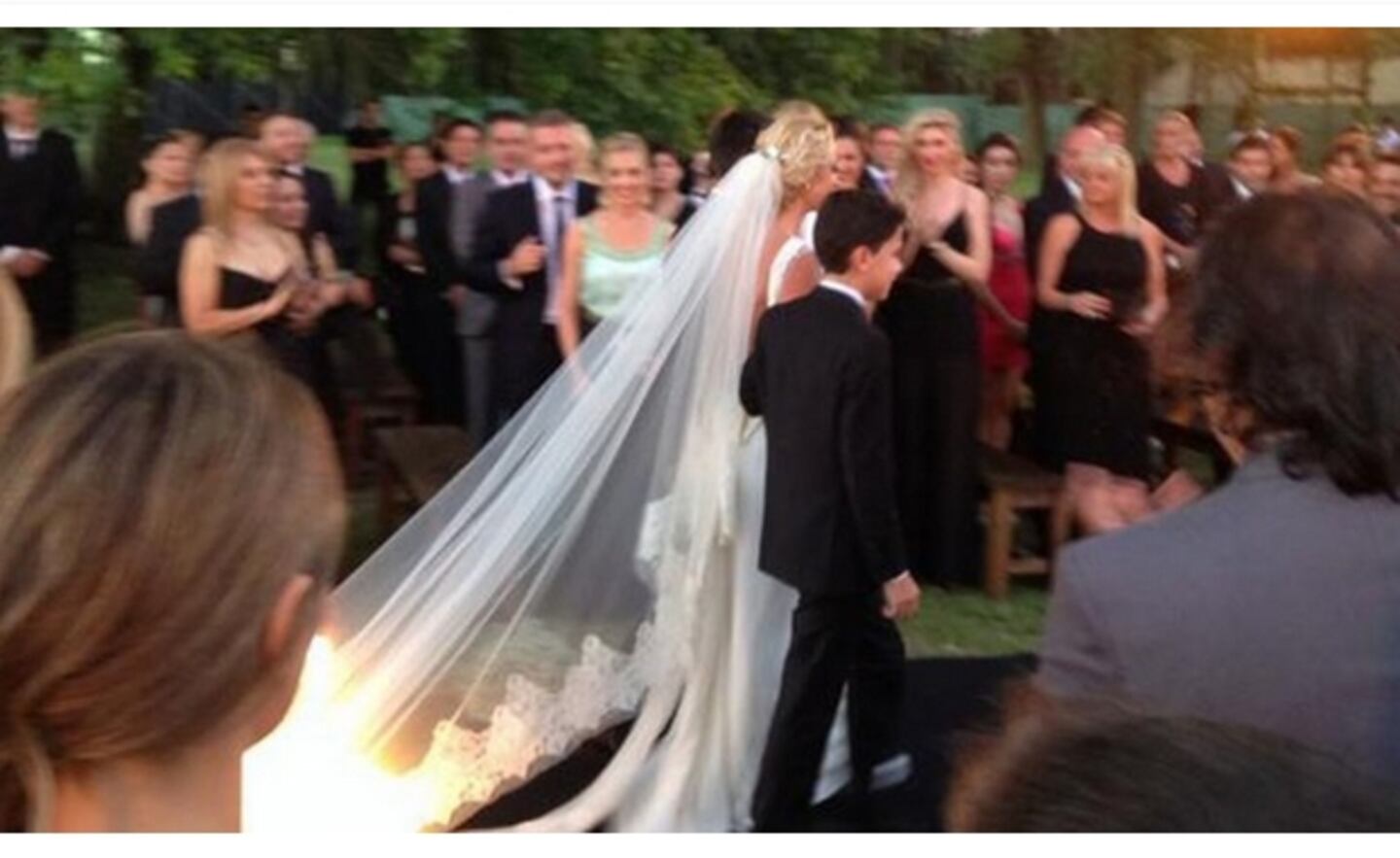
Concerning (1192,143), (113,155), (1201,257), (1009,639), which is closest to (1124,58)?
(1192,143)

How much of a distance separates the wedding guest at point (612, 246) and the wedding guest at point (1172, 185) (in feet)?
7.95

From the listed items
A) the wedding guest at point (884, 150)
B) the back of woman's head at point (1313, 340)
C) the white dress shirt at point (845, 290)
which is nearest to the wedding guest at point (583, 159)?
the wedding guest at point (884, 150)

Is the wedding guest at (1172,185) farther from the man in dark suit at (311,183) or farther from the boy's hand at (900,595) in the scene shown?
the boy's hand at (900,595)

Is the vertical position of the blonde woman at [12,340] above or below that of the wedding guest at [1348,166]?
above

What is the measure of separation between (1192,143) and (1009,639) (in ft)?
7.73

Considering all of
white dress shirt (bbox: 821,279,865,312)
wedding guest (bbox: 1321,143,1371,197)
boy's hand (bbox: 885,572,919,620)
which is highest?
white dress shirt (bbox: 821,279,865,312)

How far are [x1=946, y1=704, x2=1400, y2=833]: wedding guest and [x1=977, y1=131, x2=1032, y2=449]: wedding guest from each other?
17.8 ft

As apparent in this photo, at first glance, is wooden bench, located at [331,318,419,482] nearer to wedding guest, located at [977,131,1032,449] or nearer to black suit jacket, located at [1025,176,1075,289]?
wedding guest, located at [977,131,1032,449]

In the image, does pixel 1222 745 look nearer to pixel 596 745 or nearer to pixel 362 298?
pixel 596 745

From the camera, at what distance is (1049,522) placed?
6.52m

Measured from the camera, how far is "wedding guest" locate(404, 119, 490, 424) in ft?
23.0

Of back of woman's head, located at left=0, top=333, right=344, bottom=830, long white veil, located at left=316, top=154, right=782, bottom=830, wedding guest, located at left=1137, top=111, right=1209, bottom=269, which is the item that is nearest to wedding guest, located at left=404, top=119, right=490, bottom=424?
long white veil, located at left=316, top=154, right=782, bottom=830

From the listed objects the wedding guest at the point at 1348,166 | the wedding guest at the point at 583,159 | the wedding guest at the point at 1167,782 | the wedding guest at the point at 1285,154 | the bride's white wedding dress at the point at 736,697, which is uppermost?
the wedding guest at the point at 1167,782

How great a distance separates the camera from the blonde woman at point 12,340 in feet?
6.32
